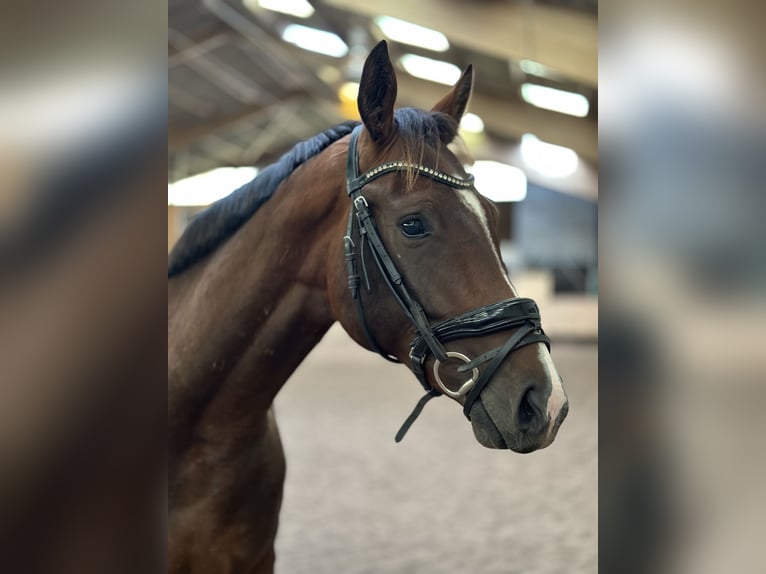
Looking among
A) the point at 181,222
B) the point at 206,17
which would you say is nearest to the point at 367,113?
the point at 206,17

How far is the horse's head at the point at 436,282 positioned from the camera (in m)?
0.99

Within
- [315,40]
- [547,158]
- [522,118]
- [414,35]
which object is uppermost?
[414,35]

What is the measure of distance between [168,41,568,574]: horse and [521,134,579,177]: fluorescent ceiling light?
789cm

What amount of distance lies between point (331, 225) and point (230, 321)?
0.86ft

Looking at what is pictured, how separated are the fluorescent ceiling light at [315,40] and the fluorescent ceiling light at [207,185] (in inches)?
300

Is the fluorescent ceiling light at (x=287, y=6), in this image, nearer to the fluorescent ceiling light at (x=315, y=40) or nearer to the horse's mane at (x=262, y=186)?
the fluorescent ceiling light at (x=315, y=40)

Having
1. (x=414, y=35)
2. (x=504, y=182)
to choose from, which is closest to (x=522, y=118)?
(x=414, y=35)

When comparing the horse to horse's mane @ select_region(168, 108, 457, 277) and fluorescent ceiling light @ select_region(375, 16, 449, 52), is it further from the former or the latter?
fluorescent ceiling light @ select_region(375, 16, 449, 52)

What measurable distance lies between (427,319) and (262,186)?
44 cm

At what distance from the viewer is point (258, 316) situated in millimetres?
1247

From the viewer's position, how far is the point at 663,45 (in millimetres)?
557

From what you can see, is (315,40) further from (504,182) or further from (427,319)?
(504,182)

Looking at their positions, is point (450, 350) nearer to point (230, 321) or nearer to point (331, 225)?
point (331, 225)

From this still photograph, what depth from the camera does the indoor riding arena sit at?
8.82ft
